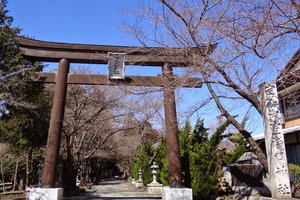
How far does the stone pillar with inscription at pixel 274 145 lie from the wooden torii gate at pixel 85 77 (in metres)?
4.25

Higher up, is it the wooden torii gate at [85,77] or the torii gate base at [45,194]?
the wooden torii gate at [85,77]

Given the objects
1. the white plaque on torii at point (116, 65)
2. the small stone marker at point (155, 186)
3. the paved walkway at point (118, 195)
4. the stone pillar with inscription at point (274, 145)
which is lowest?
the paved walkway at point (118, 195)

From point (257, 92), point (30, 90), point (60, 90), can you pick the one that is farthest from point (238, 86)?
point (30, 90)

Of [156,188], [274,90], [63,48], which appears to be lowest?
[156,188]

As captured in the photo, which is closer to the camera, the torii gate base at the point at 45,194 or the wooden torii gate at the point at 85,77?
the torii gate base at the point at 45,194

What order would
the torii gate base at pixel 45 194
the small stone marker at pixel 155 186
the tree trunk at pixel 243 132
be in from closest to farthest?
the tree trunk at pixel 243 132 < the torii gate base at pixel 45 194 < the small stone marker at pixel 155 186

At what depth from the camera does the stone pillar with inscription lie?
8633 millimetres

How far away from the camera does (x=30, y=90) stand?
45.7 feet

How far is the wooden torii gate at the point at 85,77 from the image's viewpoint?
42.3ft

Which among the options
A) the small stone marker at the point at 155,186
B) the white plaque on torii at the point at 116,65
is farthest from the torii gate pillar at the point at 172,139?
the small stone marker at the point at 155,186

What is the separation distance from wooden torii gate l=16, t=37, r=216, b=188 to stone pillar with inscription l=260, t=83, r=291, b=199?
425 cm

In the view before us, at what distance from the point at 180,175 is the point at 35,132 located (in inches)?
444

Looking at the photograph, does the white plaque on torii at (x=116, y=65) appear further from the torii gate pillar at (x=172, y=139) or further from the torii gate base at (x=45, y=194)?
the torii gate base at (x=45, y=194)

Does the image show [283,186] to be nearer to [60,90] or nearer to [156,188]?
[60,90]
